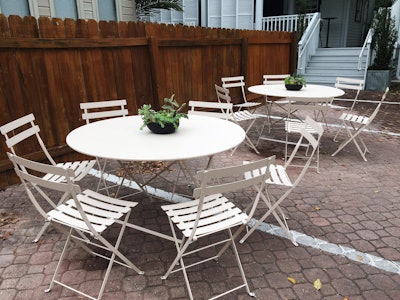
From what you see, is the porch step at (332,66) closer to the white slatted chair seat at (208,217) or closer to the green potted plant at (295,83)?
the green potted plant at (295,83)

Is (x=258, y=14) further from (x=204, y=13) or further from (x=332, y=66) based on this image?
(x=332, y=66)

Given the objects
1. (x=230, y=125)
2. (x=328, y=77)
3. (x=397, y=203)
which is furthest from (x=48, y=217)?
(x=328, y=77)

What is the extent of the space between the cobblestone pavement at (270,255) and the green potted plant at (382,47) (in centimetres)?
721

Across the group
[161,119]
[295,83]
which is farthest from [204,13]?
[161,119]

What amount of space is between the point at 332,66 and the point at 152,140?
34.2 ft

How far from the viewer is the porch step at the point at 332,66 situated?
10883 millimetres

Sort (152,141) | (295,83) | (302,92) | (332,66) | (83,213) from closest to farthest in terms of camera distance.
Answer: (83,213) < (152,141) < (302,92) < (295,83) < (332,66)

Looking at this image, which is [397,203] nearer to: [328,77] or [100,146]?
[100,146]

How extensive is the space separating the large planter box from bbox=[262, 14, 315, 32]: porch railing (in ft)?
10.8

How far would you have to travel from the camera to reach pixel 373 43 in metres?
10.2

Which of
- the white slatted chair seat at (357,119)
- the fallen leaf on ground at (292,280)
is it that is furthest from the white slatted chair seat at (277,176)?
the white slatted chair seat at (357,119)

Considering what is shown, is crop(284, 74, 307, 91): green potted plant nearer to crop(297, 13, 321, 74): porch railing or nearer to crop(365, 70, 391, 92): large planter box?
crop(365, 70, 391, 92): large planter box

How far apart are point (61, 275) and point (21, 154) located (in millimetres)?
2173

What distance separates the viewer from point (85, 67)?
14.9ft
